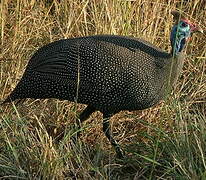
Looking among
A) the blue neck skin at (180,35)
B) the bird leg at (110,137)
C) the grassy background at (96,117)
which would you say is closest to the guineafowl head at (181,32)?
the blue neck skin at (180,35)

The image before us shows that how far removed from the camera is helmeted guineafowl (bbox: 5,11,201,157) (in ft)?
10.2

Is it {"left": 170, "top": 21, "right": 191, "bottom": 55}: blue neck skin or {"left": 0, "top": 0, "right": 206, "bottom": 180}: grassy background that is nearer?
{"left": 0, "top": 0, "right": 206, "bottom": 180}: grassy background

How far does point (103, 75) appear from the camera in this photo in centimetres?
310

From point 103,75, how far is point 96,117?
543mm

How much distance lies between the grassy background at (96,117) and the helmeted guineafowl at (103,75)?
0.13 metres

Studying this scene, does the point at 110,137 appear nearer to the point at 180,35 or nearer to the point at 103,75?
the point at 103,75

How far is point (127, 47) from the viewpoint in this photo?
3.18 metres

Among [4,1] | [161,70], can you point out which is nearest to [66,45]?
[161,70]

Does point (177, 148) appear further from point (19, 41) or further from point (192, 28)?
point (19, 41)

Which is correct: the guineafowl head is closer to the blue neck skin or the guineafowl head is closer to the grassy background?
the blue neck skin

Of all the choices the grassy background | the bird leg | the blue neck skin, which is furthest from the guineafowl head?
the bird leg

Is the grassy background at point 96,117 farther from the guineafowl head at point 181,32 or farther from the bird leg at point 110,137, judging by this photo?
the guineafowl head at point 181,32

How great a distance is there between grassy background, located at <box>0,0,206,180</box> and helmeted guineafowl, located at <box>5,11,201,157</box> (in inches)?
5.0

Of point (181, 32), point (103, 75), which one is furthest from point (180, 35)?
point (103, 75)
